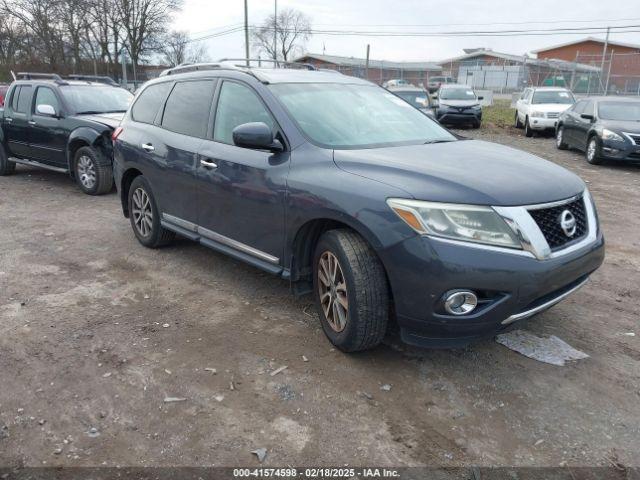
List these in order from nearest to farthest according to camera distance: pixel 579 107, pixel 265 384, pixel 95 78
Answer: pixel 265 384
pixel 95 78
pixel 579 107

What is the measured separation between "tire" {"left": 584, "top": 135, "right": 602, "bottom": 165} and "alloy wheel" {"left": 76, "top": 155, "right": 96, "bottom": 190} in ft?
32.2

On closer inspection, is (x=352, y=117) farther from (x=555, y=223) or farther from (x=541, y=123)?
(x=541, y=123)

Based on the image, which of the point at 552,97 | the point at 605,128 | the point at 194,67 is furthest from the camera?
the point at 552,97

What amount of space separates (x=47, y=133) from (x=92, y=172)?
1.24 m

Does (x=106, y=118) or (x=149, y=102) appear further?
(x=106, y=118)

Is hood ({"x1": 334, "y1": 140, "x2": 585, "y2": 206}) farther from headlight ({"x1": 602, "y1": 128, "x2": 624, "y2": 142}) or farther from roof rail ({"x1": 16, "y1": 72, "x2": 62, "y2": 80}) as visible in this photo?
Result: headlight ({"x1": 602, "y1": 128, "x2": 624, "y2": 142})

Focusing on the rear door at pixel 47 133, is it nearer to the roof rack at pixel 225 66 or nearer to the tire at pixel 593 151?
the roof rack at pixel 225 66

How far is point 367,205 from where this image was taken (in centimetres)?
294

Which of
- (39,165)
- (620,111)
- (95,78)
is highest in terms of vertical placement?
(95,78)

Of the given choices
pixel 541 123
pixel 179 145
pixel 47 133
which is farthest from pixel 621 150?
pixel 47 133

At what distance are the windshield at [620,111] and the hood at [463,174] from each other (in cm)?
930

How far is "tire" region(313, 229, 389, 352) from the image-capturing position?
2992 mm

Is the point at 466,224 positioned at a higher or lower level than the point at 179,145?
lower

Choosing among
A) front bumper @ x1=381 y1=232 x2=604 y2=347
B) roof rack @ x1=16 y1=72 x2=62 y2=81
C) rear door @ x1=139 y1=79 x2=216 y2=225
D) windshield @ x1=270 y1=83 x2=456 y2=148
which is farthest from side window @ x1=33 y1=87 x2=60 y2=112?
front bumper @ x1=381 y1=232 x2=604 y2=347
